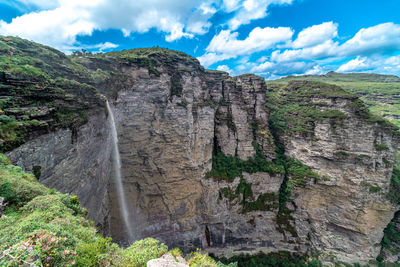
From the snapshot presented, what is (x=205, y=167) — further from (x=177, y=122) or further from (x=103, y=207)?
(x=103, y=207)

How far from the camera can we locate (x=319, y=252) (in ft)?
68.4

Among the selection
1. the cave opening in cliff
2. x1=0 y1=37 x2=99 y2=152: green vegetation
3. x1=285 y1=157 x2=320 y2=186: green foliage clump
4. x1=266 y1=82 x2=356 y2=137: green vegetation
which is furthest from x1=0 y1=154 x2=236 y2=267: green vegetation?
x1=266 y1=82 x2=356 y2=137: green vegetation

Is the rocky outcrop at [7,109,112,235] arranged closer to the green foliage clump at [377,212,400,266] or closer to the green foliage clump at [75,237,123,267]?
the green foliage clump at [75,237,123,267]

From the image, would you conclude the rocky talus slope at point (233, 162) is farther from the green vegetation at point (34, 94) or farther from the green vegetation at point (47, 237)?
the green vegetation at point (47, 237)

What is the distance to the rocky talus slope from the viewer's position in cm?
1833

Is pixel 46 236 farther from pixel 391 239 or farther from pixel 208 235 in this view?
pixel 391 239

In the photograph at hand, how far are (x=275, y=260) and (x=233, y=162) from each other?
13.8 metres

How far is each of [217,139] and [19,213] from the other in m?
22.4

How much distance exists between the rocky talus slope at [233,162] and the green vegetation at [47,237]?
8.23m

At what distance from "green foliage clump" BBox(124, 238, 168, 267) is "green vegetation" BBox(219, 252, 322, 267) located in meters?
20.8

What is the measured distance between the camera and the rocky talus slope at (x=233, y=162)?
1833cm

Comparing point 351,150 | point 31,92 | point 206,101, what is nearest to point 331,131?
point 351,150

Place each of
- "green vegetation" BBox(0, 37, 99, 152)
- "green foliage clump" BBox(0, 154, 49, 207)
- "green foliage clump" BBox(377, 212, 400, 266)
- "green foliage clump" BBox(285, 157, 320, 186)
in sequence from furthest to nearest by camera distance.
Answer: "green foliage clump" BBox(285, 157, 320, 186) → "green foliage clump" BBox(377, 212, 400, 266) → "green vegetation" BBox(0, 37, 99, 152) → "green foliage clump" BBox(0, 154, 49, 207)

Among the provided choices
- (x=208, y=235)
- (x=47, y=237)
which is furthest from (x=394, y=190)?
(x=47, y=237)
